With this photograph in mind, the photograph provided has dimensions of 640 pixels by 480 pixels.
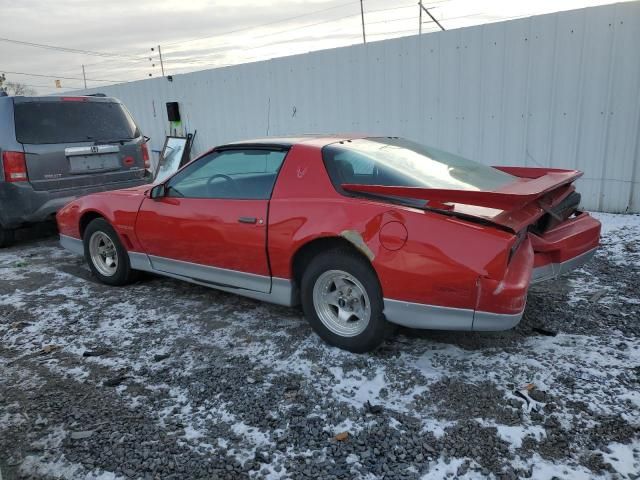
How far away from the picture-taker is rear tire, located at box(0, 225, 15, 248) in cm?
659

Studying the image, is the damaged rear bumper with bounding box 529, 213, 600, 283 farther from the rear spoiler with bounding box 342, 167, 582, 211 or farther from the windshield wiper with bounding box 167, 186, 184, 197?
the windshield wiper with bounding box 167, 186, 184, 197

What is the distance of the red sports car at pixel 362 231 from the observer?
2.84m

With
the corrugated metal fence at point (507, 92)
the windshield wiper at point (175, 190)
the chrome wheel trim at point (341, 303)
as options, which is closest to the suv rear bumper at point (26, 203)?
the windshield wiper at point (175, 190)

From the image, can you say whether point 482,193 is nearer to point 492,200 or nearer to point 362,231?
point 492,200

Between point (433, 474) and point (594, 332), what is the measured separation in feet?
6.26

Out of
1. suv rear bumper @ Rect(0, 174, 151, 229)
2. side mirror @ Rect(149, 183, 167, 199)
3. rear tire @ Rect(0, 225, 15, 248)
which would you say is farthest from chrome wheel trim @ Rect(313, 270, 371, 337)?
rear tire @ Rect(0, 225, 15, 248)

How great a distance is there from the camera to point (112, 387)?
3.11 metres

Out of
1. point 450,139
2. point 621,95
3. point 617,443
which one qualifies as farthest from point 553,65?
point 617,443

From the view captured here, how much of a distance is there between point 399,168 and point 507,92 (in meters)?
4.32

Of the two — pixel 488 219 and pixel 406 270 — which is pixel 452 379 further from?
pixel 488 219

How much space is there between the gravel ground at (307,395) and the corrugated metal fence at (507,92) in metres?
2.87

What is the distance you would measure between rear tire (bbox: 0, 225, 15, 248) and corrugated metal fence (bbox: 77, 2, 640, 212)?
5.04m

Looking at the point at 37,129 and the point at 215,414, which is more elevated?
the point at 37,129

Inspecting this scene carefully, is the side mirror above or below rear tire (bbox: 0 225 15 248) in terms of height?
above
